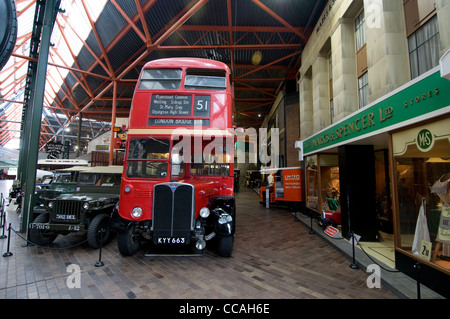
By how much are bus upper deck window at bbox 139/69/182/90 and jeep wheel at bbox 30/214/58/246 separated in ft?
13.1

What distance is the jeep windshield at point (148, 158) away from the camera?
14.5 feet

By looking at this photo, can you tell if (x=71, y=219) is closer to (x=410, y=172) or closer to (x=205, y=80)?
(x=205, y=80)

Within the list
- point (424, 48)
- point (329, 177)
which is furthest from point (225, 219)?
point (329, 177)

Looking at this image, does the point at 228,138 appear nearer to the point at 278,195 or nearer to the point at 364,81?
the point at 364,81

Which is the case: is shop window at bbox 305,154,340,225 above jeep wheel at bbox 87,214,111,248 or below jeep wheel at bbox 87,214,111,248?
above

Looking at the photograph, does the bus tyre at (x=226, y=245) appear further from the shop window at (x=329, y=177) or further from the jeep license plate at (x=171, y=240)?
the shop window at (x=329, y=177)

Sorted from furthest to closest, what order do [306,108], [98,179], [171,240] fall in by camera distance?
1. [306,108]
2. [98,179]
3. [171,240]

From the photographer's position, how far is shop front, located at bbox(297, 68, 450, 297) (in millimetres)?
3004

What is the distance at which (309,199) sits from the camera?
8.84 m

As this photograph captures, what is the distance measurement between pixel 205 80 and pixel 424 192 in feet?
16.0

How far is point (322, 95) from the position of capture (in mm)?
8094

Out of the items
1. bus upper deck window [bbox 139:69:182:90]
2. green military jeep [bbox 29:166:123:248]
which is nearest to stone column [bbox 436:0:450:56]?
bus upper deck window [bbox 139:69:182:90]

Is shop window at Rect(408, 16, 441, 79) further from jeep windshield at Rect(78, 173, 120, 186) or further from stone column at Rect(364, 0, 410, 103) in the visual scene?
jeep windshield at Rect(78, 173, 120, 186)

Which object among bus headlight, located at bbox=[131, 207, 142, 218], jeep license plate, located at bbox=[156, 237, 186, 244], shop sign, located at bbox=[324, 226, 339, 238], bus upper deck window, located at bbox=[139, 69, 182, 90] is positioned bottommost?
shop sign, located at bbox=[324, 226, 339, 238]
